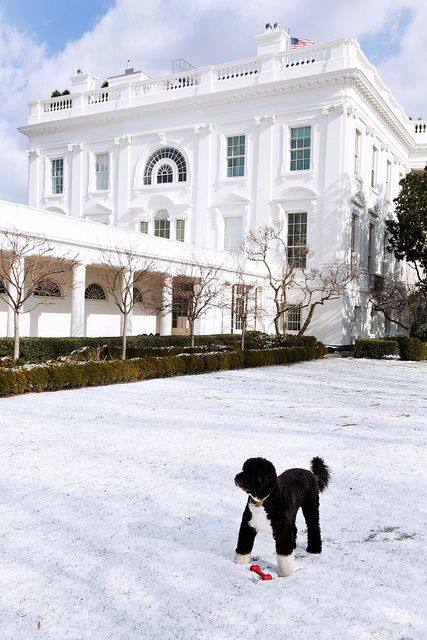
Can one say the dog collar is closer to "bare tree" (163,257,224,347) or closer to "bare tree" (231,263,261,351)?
"bare tree" (163,257,224,347)

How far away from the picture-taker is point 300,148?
94.7 ft

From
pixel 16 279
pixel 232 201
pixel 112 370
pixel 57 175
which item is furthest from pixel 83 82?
pixel 112 370

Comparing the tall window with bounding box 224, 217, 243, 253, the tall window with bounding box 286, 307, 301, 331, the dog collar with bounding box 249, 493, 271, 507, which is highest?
the tall window with bounding box 224, 217, 243, 253

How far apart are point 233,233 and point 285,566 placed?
27.8 meters

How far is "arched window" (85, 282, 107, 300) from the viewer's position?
81.0ft

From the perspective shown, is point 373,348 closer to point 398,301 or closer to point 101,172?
point 398,301

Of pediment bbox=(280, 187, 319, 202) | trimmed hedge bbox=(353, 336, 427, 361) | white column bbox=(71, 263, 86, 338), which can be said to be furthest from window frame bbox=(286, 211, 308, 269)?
white column bbox=(71, 263, 86, 338)

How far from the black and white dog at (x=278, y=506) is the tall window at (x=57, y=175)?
114 feet

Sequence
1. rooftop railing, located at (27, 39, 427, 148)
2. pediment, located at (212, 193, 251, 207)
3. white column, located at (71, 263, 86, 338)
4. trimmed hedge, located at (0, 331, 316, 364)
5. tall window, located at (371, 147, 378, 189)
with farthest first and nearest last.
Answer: tall window, located at (371, 147, 378, 189) → pediment, located at (212, 193, 251, 207) → rooftop railing, located at (27, 39, 427, 148) → white column, located at (71, 263, 86, 338) → trimmed hedge, located at (0, 331, 316, 364)

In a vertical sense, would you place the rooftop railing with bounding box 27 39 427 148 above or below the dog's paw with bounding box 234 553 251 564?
above

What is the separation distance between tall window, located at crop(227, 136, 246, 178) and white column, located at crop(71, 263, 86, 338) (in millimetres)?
13642

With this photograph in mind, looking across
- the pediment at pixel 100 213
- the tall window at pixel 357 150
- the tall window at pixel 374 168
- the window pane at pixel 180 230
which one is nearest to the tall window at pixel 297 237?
the tall window at pixel 357 150

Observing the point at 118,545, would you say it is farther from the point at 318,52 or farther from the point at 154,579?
the point at 318,52

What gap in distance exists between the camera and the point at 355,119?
28078 mm
